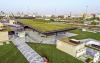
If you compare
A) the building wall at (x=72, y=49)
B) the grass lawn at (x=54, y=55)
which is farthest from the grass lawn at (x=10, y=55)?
the building wall at (x=72, y=49)

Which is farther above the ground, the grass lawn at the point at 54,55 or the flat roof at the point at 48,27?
the flat roof at the point at 48,27

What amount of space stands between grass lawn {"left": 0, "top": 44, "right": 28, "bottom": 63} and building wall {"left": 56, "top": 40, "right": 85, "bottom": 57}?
7150mm

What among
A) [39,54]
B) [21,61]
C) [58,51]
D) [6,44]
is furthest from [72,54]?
[6,44]

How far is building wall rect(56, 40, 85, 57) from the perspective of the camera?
21644 mm

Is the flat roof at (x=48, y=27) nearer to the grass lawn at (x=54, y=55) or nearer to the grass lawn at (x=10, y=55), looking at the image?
the grass lawn at (x=54, y=55)

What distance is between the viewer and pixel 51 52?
23.2 metres

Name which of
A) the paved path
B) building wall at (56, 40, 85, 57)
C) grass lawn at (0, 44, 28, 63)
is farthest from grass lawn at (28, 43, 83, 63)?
grass lawn at (0, 44, 28, 63)

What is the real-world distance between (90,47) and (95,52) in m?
1.45

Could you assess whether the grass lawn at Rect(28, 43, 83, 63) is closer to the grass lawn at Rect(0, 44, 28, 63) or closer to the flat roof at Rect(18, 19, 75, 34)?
the grass lawn at Rect(0, 44, 28, 63)

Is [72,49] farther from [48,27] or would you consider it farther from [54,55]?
[48,27]

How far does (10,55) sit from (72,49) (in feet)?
31.6

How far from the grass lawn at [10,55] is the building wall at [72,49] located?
7.15m

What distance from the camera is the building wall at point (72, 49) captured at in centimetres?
2164

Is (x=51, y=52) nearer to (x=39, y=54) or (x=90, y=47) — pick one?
(x=39, y=54)
